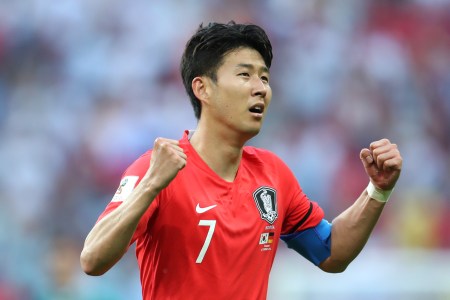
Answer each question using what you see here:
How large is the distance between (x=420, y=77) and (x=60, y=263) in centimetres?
466

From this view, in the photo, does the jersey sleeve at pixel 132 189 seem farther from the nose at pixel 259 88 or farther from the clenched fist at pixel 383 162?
the clenched fist at pixel 383 162

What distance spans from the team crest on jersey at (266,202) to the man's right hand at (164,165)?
71 cm

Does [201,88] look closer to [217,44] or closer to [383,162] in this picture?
[217,44]

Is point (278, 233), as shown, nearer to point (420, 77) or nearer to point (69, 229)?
point (69, 229)

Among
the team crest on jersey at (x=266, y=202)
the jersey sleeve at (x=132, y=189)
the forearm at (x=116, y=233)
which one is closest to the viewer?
the forearm at (x=116, y=233)

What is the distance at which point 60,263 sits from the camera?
809cm

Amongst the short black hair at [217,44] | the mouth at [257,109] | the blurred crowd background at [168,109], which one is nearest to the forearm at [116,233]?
the mouth at [257,109]

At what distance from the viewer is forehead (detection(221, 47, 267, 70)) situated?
4.35m

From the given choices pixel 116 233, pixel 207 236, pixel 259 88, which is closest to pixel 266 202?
pixel 207 236

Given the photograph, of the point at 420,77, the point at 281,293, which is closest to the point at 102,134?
the point at 281,293

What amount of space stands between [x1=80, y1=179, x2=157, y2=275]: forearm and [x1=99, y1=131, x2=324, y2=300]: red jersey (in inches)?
5.8

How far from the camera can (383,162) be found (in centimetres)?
423

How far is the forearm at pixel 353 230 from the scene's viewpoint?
4.46 meters

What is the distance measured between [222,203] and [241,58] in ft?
2.34
